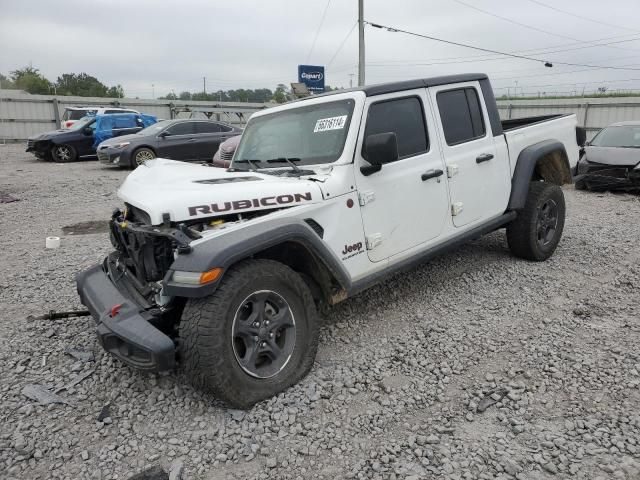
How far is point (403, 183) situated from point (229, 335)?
1.86 m

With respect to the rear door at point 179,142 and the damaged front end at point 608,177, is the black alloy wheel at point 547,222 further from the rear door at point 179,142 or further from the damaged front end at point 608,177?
the rear door at point 179,142

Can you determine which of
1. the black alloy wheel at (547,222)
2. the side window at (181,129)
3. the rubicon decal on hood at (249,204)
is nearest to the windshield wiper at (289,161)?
the rubicon decal on hood at (249,204)

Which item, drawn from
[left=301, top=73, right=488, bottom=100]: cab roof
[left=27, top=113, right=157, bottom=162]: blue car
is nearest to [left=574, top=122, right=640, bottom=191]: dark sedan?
[left=301, top=73, right=488, bottom=100]: cab roof

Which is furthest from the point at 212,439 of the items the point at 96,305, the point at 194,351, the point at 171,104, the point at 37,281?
the point at 171,104

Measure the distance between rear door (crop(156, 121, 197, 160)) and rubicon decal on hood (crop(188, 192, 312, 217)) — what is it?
11657mm

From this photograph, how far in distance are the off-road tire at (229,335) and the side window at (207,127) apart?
12.5 metres

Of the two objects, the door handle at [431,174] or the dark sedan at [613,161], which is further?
the dark sedan at [613,161]

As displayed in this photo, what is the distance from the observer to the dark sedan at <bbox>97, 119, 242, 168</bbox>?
45.4 ft

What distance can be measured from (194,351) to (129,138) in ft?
43.0

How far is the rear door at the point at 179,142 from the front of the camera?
46.0ft

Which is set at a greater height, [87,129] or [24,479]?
[87,129]

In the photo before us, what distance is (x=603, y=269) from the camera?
5.18 metres

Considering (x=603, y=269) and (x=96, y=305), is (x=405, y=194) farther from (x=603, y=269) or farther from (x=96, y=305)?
(x=603, y=269)

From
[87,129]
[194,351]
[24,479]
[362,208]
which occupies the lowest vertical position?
[24,479]
